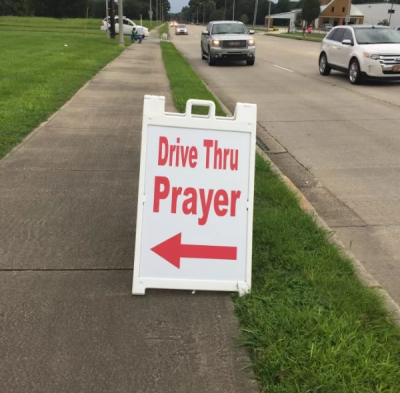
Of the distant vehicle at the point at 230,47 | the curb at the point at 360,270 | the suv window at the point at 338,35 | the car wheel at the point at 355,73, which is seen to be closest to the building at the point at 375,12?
the distant vehicle at the point at 230,47

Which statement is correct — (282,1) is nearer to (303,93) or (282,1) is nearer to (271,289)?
(303,93)

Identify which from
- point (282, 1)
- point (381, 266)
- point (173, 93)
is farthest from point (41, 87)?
point (282, 1)

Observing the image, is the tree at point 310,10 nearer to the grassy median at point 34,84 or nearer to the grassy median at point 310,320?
the grassy median at point 34,84

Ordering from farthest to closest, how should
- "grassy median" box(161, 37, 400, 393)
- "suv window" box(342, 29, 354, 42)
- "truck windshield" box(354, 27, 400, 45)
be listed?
"suv window" box(342, 29, 354, 42) < "truck windshield" box(354, 27, 400, 45) < "grassy median" box(161, 37, 400, 393)

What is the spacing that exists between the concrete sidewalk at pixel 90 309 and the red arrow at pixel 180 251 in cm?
26

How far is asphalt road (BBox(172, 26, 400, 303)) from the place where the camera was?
4.55 meters

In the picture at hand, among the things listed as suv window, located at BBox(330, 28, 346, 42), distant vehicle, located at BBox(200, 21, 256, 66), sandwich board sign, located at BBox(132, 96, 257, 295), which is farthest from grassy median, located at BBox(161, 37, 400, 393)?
distant vehicle, located at BBox(200, 21, 256, 66)

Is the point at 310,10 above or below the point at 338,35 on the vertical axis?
above

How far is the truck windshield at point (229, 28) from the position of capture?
2158cm

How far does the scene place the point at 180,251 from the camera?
327cm

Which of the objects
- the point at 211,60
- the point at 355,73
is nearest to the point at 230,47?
the point at 211,60

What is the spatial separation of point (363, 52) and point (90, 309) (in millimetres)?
13372

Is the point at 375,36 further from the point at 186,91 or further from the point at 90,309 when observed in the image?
the point at 90,309

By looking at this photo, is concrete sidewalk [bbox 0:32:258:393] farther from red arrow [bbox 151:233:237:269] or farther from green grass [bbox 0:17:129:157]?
green grass [bbox 0:17:129:157]
